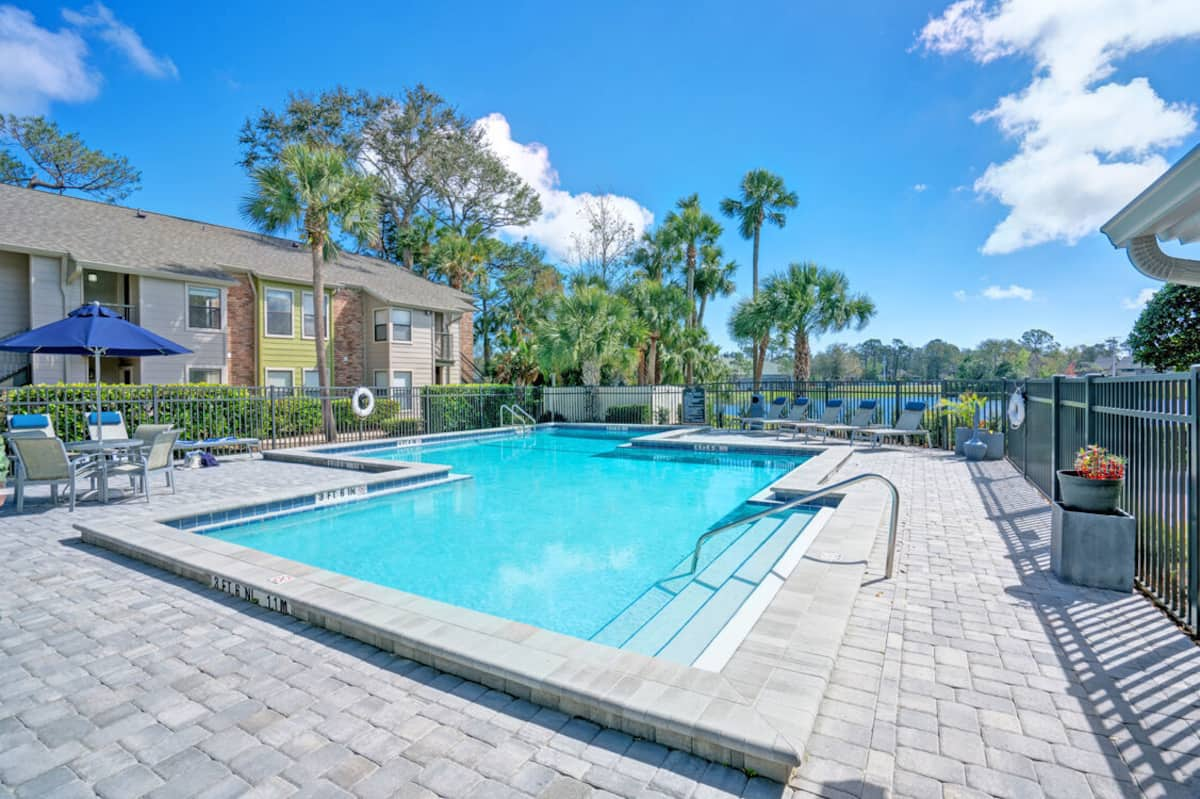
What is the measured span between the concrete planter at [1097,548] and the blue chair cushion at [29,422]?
1276 cm

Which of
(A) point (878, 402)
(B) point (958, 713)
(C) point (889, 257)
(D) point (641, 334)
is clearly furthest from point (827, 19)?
(C) point (889, 257)

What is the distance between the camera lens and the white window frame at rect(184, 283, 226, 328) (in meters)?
16.9

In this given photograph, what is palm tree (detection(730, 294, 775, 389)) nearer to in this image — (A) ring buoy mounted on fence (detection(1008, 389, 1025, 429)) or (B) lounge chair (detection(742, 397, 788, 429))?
(B) lounge chair (detection(742, 397, 788, 429))

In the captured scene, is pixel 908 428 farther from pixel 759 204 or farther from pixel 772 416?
pixel 759 204

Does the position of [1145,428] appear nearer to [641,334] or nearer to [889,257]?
[641,334]

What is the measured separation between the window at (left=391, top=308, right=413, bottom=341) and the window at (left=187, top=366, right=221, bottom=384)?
5803mm

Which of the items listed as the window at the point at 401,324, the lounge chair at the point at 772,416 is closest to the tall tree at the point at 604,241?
the window at the point at 401,324

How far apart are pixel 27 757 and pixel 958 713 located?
3.83 metres

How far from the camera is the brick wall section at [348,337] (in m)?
21.3

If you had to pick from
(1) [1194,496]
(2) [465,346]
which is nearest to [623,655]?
(1) [1194,496]

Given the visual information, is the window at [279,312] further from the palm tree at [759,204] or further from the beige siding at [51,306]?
the palm tree at [759,204]

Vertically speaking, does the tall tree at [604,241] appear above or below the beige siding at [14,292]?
above

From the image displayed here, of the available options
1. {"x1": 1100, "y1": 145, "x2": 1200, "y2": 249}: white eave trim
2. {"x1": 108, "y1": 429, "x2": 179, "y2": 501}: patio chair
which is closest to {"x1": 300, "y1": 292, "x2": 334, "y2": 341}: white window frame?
{"x1": 108, "y1": 429, "x2": 179, "y2": 501}: patio chair

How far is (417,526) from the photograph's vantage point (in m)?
7.38
